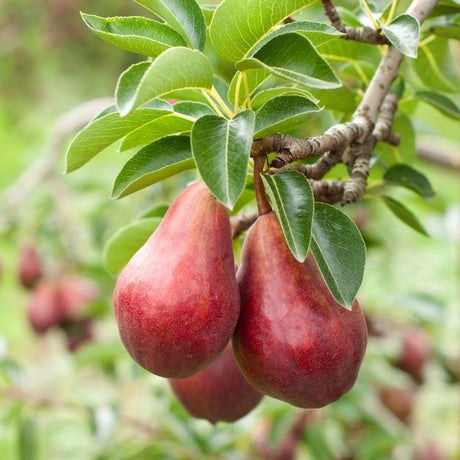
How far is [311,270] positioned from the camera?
61cm

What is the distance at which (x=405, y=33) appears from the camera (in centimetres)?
62

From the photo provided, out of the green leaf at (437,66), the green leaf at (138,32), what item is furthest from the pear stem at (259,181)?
the green leaf at (437,66)

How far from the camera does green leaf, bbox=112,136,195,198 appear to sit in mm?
625

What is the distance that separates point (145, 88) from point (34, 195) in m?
1.89

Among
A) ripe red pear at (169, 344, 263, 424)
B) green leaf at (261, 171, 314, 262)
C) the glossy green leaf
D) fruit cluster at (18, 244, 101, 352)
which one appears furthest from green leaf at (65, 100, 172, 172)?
fruit cluster at (18, 244, 101, 352)

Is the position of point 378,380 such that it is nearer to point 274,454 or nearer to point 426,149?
point 274,454

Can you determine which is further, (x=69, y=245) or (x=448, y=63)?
(x=69, y=245)

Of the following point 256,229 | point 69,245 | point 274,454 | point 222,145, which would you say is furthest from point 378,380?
point 222,145

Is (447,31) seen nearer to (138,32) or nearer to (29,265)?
(138,32)

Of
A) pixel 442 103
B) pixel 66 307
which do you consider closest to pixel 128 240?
pixel 442 103

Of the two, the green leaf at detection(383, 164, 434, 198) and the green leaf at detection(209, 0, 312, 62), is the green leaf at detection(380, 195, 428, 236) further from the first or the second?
the green leaf at detection(209, 0, 312, 62)

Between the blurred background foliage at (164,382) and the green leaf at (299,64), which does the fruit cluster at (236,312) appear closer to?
the green leaf at (299,64)

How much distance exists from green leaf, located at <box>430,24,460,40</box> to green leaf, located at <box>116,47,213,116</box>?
0.33 meters

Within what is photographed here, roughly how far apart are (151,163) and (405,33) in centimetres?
26
